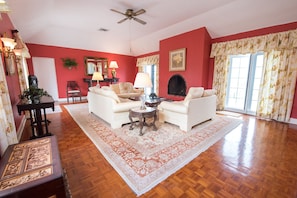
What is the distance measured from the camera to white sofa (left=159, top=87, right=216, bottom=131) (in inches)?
116

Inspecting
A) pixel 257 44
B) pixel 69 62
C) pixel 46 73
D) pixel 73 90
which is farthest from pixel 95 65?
pixel 257 44

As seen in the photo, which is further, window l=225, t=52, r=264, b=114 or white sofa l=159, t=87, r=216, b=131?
window l=225, t=52, r=264, b=114

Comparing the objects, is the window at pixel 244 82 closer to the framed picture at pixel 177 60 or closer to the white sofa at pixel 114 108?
the framed picture at pixel 177 60

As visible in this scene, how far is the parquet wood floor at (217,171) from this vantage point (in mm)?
1483

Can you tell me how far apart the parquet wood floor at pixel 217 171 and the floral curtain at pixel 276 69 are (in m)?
1.26

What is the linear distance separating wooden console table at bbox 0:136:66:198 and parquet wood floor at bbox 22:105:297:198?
57cm

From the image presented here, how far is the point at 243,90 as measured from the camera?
4594mm

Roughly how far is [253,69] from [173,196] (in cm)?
462

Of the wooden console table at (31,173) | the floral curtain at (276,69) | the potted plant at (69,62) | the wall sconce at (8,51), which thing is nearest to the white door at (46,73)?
the potted plant at (69,62)

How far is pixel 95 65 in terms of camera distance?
293 inches

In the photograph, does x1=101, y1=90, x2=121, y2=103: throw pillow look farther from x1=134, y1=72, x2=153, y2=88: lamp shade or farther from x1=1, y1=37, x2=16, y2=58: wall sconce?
x1=1, y1=37, x2=16, y2=58: wall sconce

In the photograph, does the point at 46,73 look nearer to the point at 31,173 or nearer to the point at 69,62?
the point at 69,62

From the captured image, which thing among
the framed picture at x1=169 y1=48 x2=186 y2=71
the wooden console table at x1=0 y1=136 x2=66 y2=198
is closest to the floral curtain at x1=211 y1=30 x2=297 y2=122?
the framed picture at x1=169 y1=48 x2=186 y2=71

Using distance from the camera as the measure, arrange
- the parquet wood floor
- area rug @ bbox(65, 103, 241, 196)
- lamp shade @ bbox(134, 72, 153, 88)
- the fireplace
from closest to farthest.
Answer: the parquet wood floor
area rug @ bbox(65, 103, 241, 196)
lamp shade @ bbox(134, 72, 153, 88)
the fireplace
